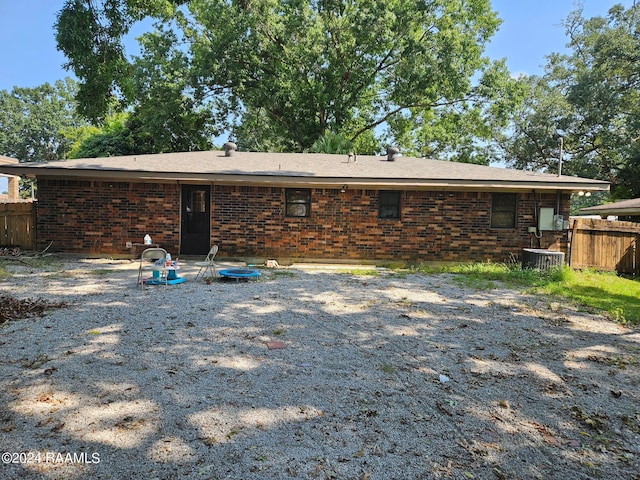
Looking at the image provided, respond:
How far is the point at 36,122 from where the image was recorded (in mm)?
54562

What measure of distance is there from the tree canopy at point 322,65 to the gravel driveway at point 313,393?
18.4m

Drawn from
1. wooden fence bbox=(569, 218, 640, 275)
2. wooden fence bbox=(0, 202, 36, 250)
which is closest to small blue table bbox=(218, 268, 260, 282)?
wooden fence bbox=(0, 202, 36, 250)

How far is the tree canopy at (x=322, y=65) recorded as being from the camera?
2133 centimetres

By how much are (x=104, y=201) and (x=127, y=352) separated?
8.73 metres

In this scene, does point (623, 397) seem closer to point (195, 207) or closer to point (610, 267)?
point (610, 267)

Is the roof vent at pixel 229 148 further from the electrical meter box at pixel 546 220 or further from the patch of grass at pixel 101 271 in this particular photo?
the electrical meter box at pixel 546 220

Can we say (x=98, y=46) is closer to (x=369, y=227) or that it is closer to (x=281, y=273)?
(x=281, y=273)

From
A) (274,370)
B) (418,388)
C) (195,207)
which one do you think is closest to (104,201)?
(195,207)

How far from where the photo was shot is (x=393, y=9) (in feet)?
70.1

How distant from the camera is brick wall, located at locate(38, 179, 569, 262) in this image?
1166 centimetres

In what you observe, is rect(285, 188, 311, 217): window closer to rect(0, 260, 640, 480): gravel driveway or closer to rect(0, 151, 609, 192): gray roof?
rect(0, 151, 609, 192): gray roof

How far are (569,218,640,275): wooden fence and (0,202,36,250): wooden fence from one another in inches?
629

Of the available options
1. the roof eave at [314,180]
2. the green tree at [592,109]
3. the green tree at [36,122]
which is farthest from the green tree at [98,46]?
the green tree at [36,122]

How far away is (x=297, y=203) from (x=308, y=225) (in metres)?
0.73
